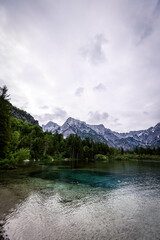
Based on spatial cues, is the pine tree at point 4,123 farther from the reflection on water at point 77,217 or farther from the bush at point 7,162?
the reflection on water at point 77,217

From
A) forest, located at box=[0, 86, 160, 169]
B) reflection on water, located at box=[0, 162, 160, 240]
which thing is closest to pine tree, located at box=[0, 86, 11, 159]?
forest, located at box=[0, 86, 160, 169]

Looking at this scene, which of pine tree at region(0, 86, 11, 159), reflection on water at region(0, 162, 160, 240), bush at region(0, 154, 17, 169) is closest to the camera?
reflection on water at region(0, 162, 160, 240)

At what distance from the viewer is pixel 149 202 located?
1421 centimetres

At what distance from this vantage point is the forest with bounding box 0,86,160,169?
31725mm

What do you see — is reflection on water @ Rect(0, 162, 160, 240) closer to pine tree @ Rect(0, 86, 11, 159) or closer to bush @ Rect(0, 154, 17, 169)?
pine tree @ Rect(0, 86, 11, 159)

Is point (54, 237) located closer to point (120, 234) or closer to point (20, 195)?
point (120, 234)

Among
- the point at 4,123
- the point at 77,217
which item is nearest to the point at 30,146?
the point at 4,123

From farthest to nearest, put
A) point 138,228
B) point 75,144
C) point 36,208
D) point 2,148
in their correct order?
point 75,144 → point 2,148 → point 36,208 → point 138,228

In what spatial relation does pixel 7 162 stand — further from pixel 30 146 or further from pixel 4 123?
pixel 30 146

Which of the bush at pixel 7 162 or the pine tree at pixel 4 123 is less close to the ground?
the pine tree at pixel 4 123

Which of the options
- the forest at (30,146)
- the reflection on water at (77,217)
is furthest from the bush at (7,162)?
the reflection on water at (77,217)

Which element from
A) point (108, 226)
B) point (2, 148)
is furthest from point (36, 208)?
point (2, 148)

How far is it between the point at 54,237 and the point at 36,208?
497 centimetres

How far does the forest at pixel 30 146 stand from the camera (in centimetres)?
3173
